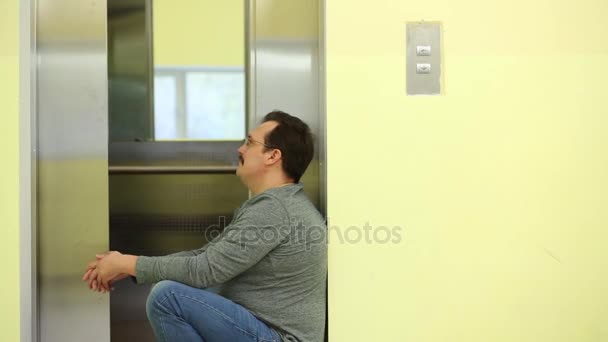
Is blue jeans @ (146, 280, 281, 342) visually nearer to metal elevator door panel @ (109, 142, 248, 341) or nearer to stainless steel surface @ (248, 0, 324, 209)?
stainless steel surface @ (248, 0, 324, 209)

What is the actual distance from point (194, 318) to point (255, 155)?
0.52 metres

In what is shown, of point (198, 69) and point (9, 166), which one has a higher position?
point (198, 69)

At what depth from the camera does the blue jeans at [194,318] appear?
1537 mm

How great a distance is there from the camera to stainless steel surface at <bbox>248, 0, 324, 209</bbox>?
76.5 inches

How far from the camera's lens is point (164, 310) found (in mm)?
1535

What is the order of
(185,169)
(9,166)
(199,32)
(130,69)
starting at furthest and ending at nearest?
1. (199,32)
2. (130,69)
3. (185,169)
4. (9,166)

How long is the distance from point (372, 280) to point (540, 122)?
2.43 ft

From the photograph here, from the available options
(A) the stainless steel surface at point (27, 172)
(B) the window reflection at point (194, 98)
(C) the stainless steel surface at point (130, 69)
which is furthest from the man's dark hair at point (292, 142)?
(B) the window reflection at point (194, 98)

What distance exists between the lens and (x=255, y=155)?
1.75m

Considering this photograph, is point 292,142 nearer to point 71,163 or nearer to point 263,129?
point 263,129

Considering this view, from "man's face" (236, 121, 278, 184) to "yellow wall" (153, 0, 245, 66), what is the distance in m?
2.28

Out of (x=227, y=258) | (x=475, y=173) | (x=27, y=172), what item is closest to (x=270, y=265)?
(x=227, y=258)

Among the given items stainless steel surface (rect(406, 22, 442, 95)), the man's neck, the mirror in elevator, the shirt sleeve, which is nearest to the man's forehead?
the man's neck

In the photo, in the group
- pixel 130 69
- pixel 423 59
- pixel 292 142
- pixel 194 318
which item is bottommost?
pixel 194 318
